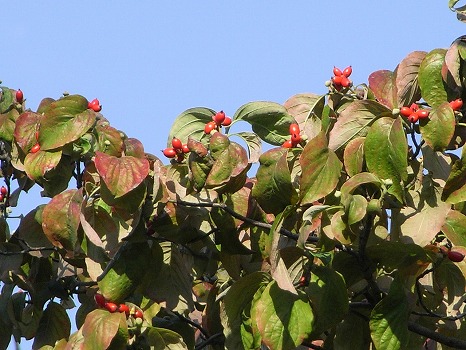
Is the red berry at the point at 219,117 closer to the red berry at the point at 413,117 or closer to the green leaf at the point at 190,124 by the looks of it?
the green leaf at the point at 190,124

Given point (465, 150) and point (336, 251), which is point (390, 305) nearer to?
point (336, 251)

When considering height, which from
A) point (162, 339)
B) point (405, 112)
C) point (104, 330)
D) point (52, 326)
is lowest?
point (52, 326)

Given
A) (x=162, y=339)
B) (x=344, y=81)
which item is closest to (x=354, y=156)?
(x=344, y=81)

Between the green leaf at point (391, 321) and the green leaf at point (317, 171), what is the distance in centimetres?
39

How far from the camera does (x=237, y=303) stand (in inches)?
136

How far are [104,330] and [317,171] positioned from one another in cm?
81

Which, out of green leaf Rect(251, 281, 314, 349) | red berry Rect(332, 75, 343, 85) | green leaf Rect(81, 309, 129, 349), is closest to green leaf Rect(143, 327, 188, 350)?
green leaf Rect(81, 309, 129, 349)

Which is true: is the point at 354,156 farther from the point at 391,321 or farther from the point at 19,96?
the point at 19,96

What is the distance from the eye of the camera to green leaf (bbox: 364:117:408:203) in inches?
127

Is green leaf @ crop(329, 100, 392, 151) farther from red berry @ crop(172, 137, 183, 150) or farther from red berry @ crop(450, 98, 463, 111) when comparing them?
red berry @ crop(172, 137, 183, 150)

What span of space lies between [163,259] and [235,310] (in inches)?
13.3

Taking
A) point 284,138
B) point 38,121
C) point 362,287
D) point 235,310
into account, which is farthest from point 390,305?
point 38,121

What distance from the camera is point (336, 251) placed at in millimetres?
3539

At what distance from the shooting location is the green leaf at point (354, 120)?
3.43 meters
